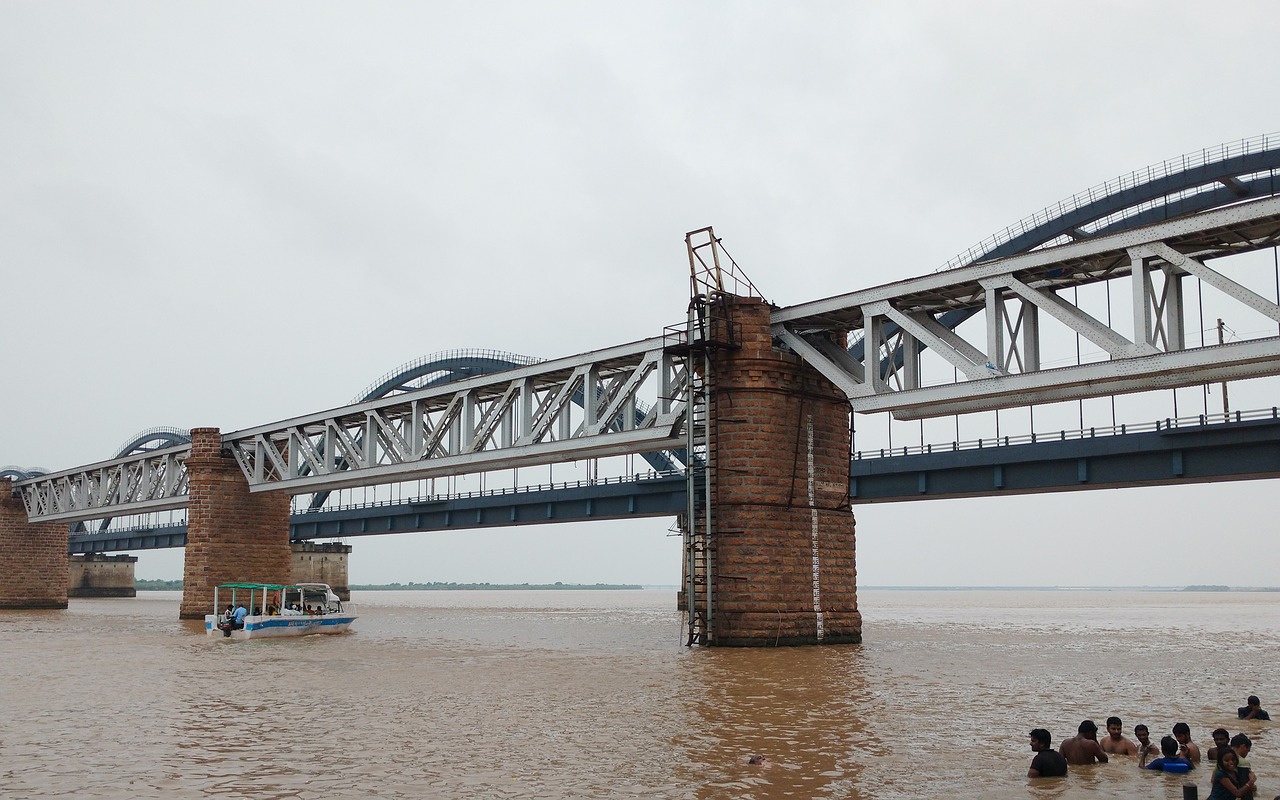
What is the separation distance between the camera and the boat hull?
42938mm

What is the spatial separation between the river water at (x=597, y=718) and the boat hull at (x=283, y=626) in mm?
7134

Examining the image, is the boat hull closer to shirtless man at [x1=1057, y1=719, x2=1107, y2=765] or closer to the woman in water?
shirtless man at [x1=1057, y1=719, x2=1107, y2=765]

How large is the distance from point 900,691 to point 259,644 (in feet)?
82.6

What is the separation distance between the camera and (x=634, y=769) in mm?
13906

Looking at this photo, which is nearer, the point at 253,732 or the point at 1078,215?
the point at 253,732

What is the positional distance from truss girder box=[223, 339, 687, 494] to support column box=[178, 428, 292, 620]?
3.67 ft

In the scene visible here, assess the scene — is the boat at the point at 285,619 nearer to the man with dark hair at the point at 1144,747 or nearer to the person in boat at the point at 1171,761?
the man with dark hair at the point at 1144,747

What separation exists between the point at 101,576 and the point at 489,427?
12200 centimetres

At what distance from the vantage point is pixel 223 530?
5825 cm

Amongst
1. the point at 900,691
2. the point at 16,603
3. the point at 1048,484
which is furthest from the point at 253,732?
the point at 16,603

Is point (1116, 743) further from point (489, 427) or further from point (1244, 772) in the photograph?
point (489, 427)

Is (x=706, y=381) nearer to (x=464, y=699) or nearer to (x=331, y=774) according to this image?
(x=464, y=699)

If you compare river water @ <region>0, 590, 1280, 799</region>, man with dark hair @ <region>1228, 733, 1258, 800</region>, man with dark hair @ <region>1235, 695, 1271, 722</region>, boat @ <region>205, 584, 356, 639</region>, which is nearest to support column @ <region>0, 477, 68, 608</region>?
boat @ <region>205, 584, 356, 639</region>

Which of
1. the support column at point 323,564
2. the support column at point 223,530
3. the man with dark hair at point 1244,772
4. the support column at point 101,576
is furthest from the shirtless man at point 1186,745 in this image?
the support column at point 101,576
